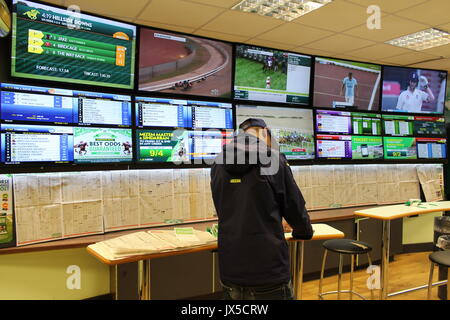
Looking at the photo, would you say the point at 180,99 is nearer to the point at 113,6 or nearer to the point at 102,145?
the point at 102,145

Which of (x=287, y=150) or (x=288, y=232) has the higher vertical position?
(x=287, y=150)

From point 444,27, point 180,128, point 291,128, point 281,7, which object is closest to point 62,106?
point 180,128

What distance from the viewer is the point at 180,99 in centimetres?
309

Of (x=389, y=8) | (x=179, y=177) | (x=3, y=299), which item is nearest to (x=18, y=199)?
(x=3, y=299)

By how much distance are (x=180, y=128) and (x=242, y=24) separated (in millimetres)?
2467

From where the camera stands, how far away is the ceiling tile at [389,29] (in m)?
4.58

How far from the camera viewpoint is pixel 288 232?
7.32 feet

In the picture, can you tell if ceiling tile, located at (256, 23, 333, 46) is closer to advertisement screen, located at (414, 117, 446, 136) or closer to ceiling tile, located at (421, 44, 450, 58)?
advertisement screen, located at (414, 117, 446, 136)

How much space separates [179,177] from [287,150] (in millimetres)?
1234

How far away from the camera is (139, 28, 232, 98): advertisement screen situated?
292 centimetres

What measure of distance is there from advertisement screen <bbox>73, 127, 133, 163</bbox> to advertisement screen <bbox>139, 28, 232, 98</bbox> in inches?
17.9

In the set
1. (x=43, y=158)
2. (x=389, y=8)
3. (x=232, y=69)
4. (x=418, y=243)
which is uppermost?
(x=389, y=8)

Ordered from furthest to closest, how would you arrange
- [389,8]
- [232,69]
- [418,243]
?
[418,243]
[389,8]
[232,69]
